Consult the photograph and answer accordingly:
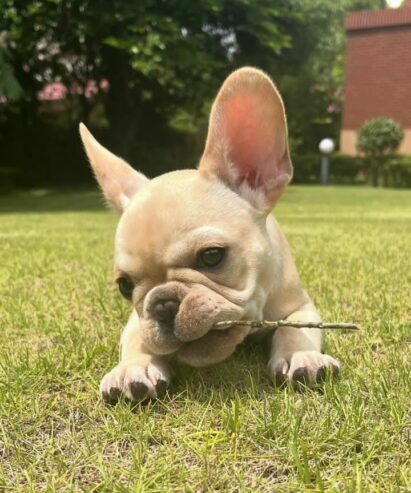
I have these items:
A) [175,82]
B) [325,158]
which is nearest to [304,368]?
[325,158]

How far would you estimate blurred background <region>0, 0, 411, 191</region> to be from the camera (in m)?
19.0

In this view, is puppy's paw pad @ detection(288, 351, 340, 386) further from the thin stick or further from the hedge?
the hedge

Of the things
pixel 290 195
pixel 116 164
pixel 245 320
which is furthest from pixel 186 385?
pixel 290 195

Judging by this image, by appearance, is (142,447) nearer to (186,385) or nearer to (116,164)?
(186,385)

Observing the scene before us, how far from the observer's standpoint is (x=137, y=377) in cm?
218

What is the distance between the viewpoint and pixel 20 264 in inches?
225

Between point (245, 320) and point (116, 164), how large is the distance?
103 cm

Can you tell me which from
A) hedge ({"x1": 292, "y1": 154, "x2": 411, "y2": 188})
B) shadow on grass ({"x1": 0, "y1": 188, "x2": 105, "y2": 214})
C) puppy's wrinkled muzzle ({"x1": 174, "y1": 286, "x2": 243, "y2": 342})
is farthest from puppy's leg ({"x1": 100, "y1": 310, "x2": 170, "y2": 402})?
hedge ({"x1": 292, "y1": 154, "x2": 411, "y2": 188})

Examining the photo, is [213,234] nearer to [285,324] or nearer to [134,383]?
[285,324]

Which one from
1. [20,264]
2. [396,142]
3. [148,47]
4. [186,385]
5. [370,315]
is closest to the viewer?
[186,385]

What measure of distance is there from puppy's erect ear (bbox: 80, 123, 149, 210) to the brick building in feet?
81.9

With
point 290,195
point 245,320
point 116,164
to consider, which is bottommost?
point 290,195

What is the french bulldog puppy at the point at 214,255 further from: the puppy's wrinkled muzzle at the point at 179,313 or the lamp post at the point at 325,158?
the lamp post at the point at 325,158

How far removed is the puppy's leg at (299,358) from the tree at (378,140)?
22.9 metres
